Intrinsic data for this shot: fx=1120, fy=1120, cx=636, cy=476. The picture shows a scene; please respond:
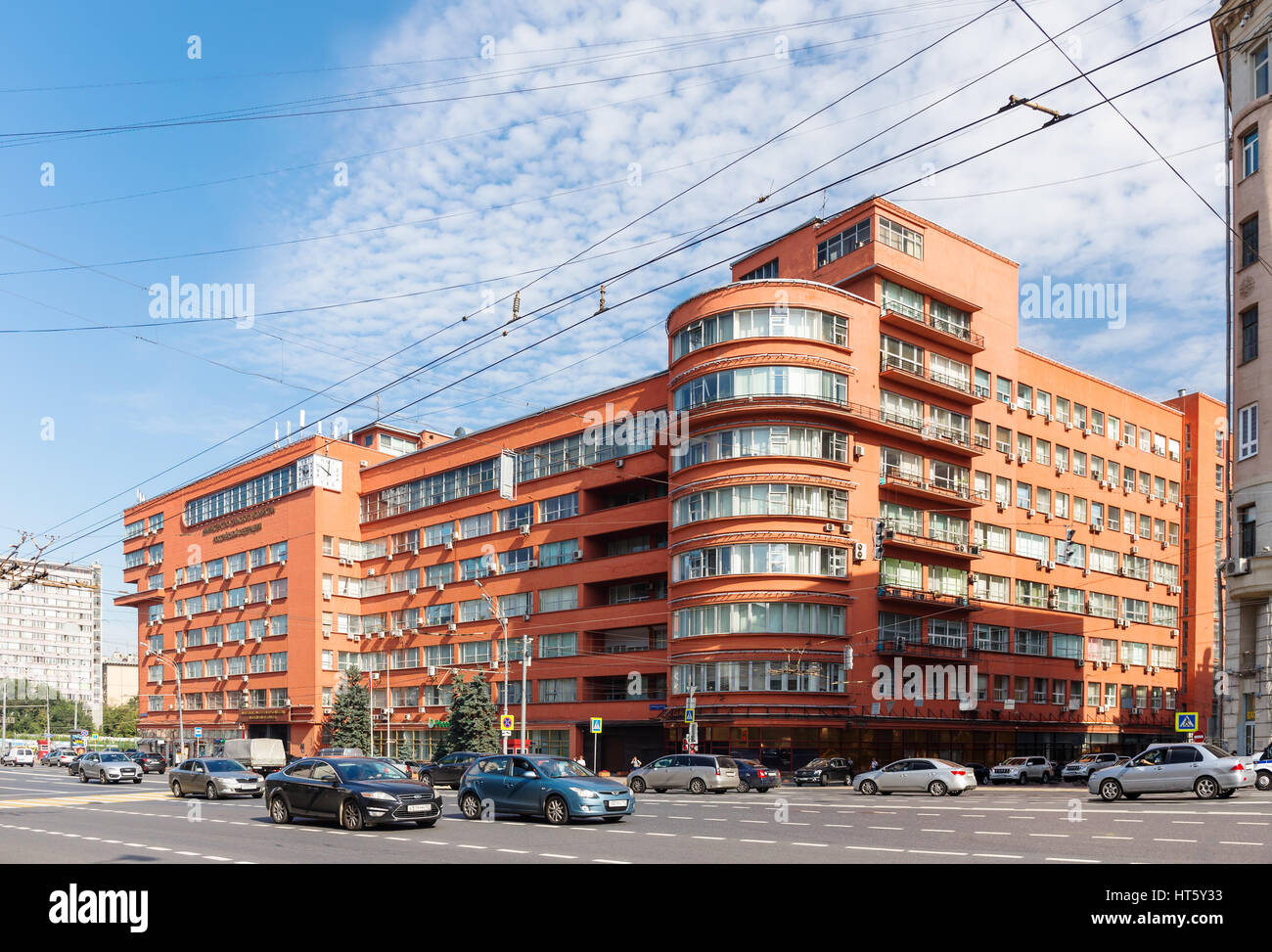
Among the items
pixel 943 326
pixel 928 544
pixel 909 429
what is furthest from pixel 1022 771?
pixel 943 326

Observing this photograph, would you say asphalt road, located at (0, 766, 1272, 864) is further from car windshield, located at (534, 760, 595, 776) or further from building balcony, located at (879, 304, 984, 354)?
building balcony, located at (879, 304, 984, 354)

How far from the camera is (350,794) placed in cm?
2166

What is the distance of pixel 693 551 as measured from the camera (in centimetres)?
5419

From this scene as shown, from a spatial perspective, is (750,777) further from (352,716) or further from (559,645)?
(352,716)

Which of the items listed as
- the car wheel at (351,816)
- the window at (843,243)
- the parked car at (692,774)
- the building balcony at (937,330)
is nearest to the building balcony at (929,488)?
the building balcony at (937,330)

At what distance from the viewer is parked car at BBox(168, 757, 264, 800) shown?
34281 millimetres

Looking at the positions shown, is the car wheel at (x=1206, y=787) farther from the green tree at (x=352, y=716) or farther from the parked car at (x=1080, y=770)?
the green tree at (x=352, y=716)

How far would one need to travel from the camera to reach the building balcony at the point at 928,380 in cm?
5753

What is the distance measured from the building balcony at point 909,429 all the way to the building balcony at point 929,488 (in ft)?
6.79
